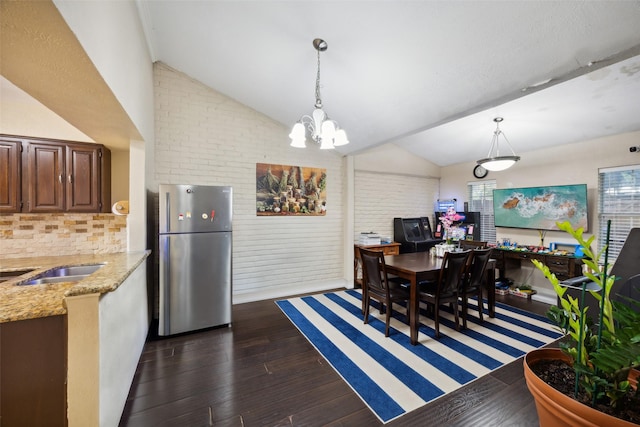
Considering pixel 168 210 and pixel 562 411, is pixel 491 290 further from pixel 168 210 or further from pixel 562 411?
pixel 168 210

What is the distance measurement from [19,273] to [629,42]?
4.78 meters

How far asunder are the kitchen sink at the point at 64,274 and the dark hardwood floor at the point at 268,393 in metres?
0.95

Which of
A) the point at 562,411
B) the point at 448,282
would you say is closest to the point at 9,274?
the point at 562,411

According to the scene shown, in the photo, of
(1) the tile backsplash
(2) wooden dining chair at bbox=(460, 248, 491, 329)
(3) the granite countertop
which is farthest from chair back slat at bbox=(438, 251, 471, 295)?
(1) the tile backsplash

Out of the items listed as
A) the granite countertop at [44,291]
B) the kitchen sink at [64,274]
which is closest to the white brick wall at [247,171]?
the kitchen sink at [64,274]

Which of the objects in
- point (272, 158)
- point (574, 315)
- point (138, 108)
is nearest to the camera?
point (574, 315)

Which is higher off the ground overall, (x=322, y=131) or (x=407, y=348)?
(x=322, y=131)

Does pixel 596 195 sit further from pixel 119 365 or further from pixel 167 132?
pixel 167 132

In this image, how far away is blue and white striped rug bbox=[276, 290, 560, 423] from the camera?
1934 millimetres

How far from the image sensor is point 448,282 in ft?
8.96

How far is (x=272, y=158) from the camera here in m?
4.02

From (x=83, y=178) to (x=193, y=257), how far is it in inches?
50.6

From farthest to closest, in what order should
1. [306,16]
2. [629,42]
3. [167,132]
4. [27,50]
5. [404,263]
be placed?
1. [167,132]
2. [404,263]
3. [306,16]
4. [629,42]
5. [27,50]

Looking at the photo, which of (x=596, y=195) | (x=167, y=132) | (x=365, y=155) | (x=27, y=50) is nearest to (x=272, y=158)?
(x=167, y=132)
